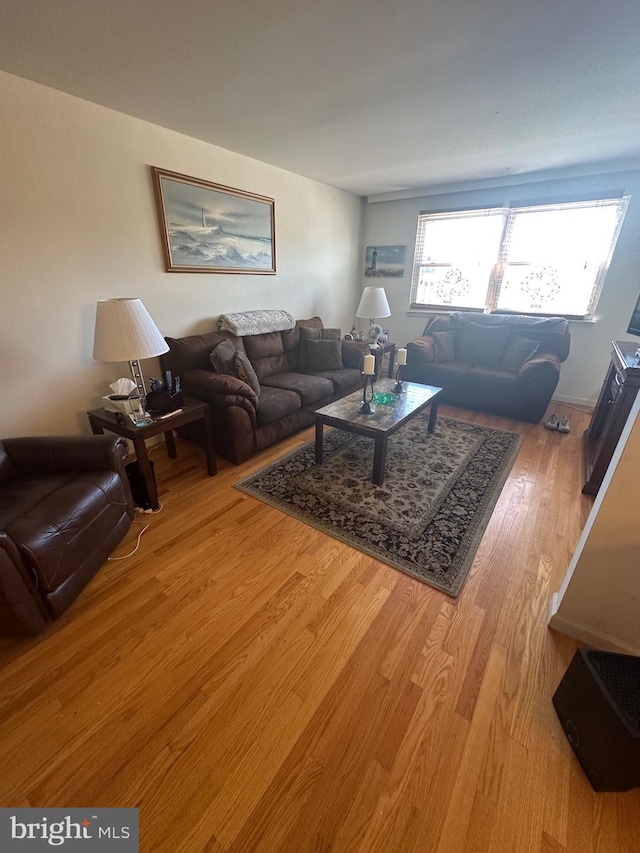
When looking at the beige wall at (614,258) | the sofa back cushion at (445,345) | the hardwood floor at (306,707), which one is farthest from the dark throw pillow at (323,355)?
the hardwood floor at (306,707)

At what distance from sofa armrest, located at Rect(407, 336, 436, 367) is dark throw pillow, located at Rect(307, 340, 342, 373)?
0.92 m

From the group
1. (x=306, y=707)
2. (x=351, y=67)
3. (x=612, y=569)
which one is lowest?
(x=306, y=707)

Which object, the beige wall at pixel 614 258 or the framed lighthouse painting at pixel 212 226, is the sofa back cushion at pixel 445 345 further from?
the framed lighthouse painting at pixel 212 226

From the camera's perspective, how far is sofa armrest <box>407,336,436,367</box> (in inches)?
155

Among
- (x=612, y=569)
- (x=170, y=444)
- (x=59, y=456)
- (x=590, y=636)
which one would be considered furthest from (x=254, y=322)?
(x=590, y=636)

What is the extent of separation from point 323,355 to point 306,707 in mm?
3053

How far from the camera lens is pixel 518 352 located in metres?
3.69

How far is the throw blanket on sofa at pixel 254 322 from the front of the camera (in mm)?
3221

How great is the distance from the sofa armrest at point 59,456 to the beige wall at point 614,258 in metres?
4.34

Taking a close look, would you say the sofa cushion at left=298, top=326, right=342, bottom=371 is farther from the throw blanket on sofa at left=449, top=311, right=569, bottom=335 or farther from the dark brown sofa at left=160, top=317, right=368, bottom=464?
the throw blanket on sofa at left=449, top=311, right=569, bottom=335

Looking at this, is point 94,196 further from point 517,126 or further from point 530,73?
point 517,126

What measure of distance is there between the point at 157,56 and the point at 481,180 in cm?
363

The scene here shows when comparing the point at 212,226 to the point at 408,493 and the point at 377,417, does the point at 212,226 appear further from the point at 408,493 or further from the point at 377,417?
the point at 408,493

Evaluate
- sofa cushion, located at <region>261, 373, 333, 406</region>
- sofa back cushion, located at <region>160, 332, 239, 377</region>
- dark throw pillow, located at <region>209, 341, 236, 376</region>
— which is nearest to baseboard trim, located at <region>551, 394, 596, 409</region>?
sofa cushion, located at <region>261, 373, 333, 406</region>
